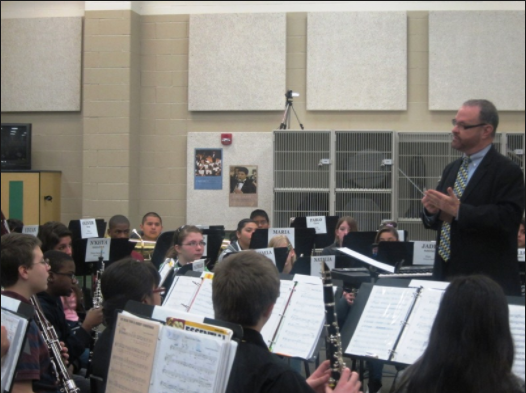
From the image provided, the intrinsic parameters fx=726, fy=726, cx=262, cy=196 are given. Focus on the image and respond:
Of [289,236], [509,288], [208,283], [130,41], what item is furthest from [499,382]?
[130,41]

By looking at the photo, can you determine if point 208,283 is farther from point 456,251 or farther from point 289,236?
point 289,236

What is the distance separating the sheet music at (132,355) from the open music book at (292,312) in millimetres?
965

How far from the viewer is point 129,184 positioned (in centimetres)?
1052

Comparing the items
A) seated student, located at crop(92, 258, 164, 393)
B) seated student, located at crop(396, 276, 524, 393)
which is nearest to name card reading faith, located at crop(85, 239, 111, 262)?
seated student, located at crop(92, 258, 164, 393)

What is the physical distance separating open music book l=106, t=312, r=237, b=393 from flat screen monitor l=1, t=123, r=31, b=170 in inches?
348

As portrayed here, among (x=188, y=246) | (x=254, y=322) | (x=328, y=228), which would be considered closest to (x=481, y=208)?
(x=254, y=322)

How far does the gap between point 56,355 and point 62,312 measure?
1.85 ft

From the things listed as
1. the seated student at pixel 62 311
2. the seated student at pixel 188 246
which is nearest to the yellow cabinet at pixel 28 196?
the seated student at pixel 188 246

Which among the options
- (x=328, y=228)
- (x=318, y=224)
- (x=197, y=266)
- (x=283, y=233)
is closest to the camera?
(x=197, y=266)

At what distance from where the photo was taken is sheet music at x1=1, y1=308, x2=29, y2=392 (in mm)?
2000

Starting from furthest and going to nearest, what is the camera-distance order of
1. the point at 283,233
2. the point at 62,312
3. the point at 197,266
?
the point at 283,233
the point at 197,266
the point at 62,312

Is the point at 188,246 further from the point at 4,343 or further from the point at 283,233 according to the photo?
the point at 4,343

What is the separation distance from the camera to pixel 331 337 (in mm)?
2398

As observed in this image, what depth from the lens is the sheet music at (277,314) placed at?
10.8 ft
